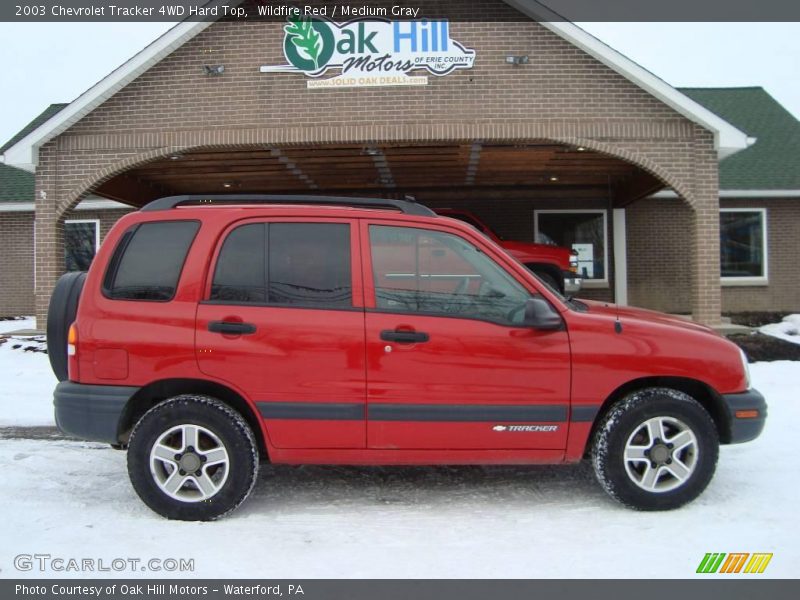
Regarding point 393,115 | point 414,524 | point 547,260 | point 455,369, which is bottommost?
point 414,524

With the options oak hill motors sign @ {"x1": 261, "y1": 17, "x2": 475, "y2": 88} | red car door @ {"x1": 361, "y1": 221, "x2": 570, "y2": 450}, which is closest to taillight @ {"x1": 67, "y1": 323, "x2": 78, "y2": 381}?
red car door @ {"x1": 361, "y1": 221, "x2": 570, "y2": 450}

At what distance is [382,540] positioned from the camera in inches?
151

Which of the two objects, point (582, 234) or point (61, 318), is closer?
point (61, 318)

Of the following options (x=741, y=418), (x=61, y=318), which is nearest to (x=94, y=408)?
(x=61, y=318)

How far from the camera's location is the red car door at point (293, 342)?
161 inches

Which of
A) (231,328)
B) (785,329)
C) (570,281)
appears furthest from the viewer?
(785,329)

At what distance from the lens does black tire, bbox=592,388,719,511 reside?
415 cm

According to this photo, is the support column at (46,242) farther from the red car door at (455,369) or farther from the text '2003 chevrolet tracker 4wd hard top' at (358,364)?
the red car door at (455,369)

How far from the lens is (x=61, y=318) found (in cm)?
448

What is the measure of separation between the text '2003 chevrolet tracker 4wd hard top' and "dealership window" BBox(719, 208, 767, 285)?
12.7 meters

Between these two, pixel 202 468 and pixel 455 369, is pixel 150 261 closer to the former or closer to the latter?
pixel 202 468

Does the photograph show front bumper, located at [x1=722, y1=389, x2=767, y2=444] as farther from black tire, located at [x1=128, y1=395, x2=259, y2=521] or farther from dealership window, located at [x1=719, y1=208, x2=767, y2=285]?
dealership window, located at [x1=719, y1=208, x2=767, y2=285]

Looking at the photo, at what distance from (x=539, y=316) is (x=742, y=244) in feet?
45.2
